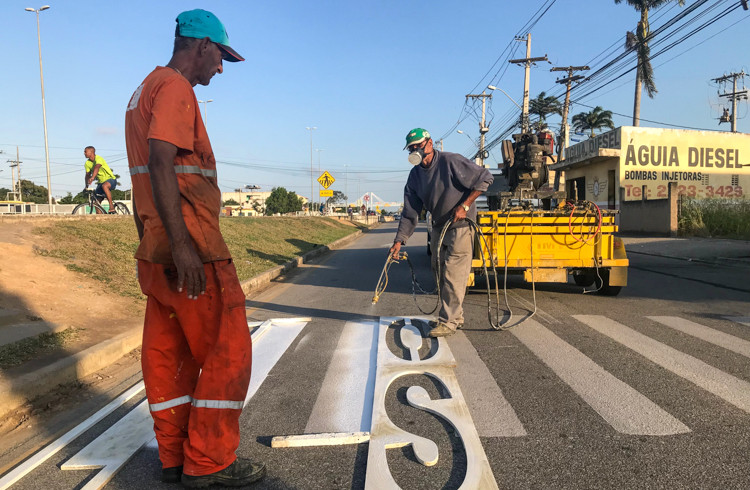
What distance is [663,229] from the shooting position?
67.8 feet

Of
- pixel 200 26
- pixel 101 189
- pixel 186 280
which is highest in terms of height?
pixel 200 26

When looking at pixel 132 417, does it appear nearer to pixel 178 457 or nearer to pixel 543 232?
pixel 178 457

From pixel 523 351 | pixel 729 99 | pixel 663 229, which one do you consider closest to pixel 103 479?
pixel 523 351

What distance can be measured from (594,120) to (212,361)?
59.7 meters

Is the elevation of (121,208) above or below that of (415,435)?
above

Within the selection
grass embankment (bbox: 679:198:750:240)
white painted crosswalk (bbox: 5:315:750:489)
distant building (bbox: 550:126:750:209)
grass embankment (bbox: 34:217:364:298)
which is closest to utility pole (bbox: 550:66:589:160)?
distant building (bbox: 550:126:750:209)

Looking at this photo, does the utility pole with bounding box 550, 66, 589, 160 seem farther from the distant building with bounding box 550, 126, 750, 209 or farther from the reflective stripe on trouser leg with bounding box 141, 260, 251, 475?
the reflective stripe on trouser leg with bounding box 141, 260, 251, 475

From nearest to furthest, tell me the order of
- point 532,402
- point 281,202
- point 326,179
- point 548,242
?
point 532,402
point 548,242
point 326,179
point 281,202

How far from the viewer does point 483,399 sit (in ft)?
11.3

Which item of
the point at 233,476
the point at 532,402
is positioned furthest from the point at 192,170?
the point at 532,402

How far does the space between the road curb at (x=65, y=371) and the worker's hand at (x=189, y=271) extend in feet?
7.24

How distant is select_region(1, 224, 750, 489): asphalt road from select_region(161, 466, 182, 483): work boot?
0.06m

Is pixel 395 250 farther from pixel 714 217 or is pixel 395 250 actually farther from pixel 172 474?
pixel 714 217

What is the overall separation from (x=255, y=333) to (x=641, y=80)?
3456 centimetres
